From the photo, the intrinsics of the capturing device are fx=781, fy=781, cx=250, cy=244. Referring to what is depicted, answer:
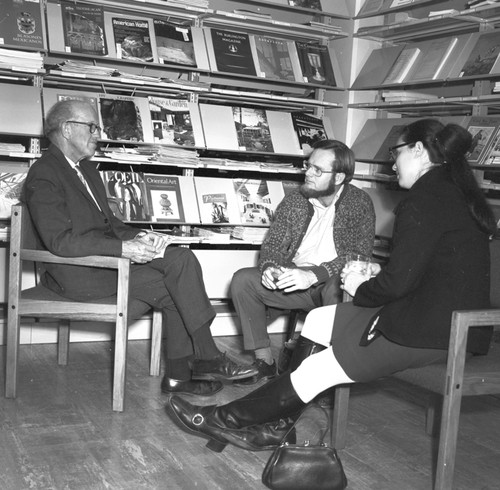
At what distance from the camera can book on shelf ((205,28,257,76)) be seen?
186 inches

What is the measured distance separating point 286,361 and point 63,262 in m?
1.31

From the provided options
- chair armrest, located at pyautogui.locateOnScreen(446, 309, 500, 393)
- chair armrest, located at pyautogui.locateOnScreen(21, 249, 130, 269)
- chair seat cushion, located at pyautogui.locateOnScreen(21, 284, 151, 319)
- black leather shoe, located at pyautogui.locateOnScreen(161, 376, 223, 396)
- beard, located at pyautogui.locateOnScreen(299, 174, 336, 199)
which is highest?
beard, located at pyautogui.locateOnScreen(299, 174, 336, 199)

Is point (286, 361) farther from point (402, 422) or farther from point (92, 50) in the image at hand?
point (92, 50)

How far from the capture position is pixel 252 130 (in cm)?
488

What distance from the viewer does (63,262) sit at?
333 centimetres

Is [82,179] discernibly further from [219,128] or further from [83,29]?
[219,128]

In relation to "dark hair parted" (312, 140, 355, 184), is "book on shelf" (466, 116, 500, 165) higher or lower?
higher

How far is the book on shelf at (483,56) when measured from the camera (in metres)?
4.14

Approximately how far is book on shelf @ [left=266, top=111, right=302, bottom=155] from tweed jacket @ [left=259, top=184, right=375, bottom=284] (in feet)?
3.32

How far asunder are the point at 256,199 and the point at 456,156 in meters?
2.35

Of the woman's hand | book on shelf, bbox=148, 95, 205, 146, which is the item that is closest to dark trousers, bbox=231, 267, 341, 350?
the woman's hand

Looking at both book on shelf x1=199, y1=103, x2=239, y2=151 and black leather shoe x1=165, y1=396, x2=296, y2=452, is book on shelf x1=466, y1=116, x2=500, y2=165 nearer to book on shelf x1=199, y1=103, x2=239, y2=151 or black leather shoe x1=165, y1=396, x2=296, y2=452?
book on shelf x1=199, y1=103, x2=239, y2=151

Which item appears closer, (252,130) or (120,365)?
(120,365)

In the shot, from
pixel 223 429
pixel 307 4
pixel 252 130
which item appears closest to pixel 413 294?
pixel 223 429
